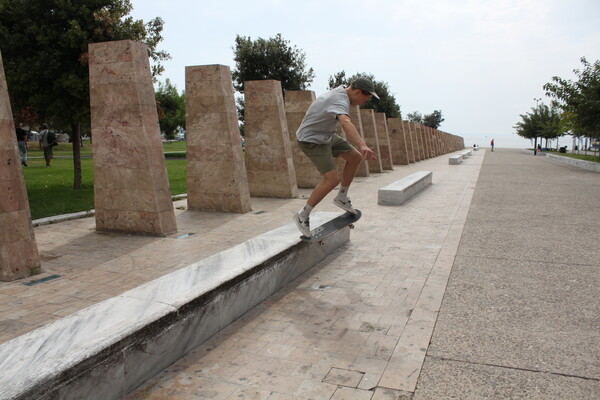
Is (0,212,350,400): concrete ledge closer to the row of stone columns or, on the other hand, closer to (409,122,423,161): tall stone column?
the row of stone columns

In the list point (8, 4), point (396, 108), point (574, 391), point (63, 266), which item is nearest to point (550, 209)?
point (574, 391)

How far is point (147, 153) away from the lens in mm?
7449

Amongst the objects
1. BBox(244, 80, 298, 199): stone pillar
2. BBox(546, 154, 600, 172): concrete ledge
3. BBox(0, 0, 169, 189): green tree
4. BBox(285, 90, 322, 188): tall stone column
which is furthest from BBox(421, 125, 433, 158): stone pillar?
BBox(0, 0, 169, 189): green tree

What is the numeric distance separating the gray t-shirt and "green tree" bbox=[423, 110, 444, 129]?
332 ft

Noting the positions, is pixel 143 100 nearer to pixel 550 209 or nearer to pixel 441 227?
pixel 441 227

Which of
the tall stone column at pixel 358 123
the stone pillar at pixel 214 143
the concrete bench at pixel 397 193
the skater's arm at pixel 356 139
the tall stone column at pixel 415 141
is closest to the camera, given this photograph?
the skater's arm at pixel 356 139

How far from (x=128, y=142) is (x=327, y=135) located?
11.8 feet

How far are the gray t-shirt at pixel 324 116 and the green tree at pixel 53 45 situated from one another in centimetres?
753

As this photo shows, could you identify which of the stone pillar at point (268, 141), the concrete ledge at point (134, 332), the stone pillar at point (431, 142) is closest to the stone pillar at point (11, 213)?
the concrete ledge at point (134, 332)

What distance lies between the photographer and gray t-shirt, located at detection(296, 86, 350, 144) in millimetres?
5320

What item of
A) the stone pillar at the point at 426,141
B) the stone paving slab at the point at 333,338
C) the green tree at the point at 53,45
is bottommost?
the stone paving slab at the point at 333,338

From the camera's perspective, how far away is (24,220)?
5430mm

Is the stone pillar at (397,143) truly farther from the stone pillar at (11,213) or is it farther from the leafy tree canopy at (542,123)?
the leafy tree canopy at (542,123)

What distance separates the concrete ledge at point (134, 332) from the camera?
7.89 ft
